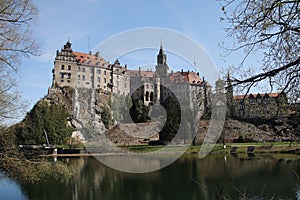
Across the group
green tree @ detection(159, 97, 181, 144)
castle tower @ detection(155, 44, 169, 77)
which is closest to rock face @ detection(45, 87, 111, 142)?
green tree @ detection(159, 97, 181, 144)

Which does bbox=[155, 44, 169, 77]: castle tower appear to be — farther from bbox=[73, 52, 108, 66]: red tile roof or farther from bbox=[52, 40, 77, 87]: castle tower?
bbox=[52, 40, 77, 87]: castle tower

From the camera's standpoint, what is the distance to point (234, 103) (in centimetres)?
370

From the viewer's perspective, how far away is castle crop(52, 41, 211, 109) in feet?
165

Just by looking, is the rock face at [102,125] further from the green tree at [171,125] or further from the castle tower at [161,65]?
the castle tower at [161,65]

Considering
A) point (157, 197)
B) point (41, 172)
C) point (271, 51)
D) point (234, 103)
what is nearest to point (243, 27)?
point (271, 51)

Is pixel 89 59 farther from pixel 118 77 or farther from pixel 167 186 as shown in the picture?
pixel 167 186

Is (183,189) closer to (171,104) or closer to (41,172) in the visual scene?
(41,172)

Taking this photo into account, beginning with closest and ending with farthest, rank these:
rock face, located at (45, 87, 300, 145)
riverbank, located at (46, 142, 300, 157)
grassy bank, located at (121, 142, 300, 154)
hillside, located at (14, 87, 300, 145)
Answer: grassy bank, located at (121, 142, 300, 154) < riverbank, located at (46, 142, 300, 157) < hillside, located at (14, 87, 300, 145) < rock face, located at (45, 87, 300, 145)

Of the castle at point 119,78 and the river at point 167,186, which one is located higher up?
the castle at point 119,78

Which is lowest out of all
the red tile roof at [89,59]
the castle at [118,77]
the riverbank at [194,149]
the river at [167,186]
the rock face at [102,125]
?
the river at [167,186]

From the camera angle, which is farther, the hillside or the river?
the hillside

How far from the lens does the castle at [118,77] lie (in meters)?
50.3

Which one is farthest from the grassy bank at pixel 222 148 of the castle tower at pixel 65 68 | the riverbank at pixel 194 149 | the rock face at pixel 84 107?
the castle tower at pixel 65 68

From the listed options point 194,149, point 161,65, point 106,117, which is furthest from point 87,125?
point 161,65
